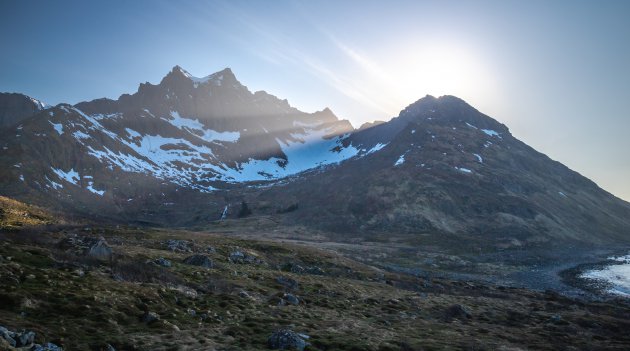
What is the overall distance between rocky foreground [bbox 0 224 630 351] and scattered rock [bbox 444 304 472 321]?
22 centimetres

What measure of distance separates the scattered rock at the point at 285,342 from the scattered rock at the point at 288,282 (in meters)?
19.2

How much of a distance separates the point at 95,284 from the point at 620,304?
69.6 m

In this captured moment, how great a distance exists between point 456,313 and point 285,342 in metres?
25.0

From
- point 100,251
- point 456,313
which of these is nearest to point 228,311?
point 100,251

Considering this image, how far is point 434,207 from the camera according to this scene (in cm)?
17475

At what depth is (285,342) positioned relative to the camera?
2173 cm

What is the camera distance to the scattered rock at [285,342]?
21.6 meters

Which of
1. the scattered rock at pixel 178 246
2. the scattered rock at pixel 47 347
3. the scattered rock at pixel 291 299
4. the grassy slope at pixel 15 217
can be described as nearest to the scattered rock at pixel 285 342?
the scattered rock at pixel 47 347

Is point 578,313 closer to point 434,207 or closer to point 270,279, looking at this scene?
point 270,279

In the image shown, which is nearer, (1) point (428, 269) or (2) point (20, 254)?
(2) point (20, 254)

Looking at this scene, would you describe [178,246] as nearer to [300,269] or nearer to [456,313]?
[300,269]

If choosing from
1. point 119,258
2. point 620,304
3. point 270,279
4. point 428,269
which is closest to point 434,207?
point 428,269

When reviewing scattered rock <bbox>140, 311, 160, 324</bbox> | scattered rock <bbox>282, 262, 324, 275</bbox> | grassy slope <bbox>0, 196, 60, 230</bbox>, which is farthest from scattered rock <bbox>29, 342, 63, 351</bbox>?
scattered rock <bbox>282, 262, 324, 275</bbox>

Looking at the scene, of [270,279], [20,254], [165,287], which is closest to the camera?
[20,254]
